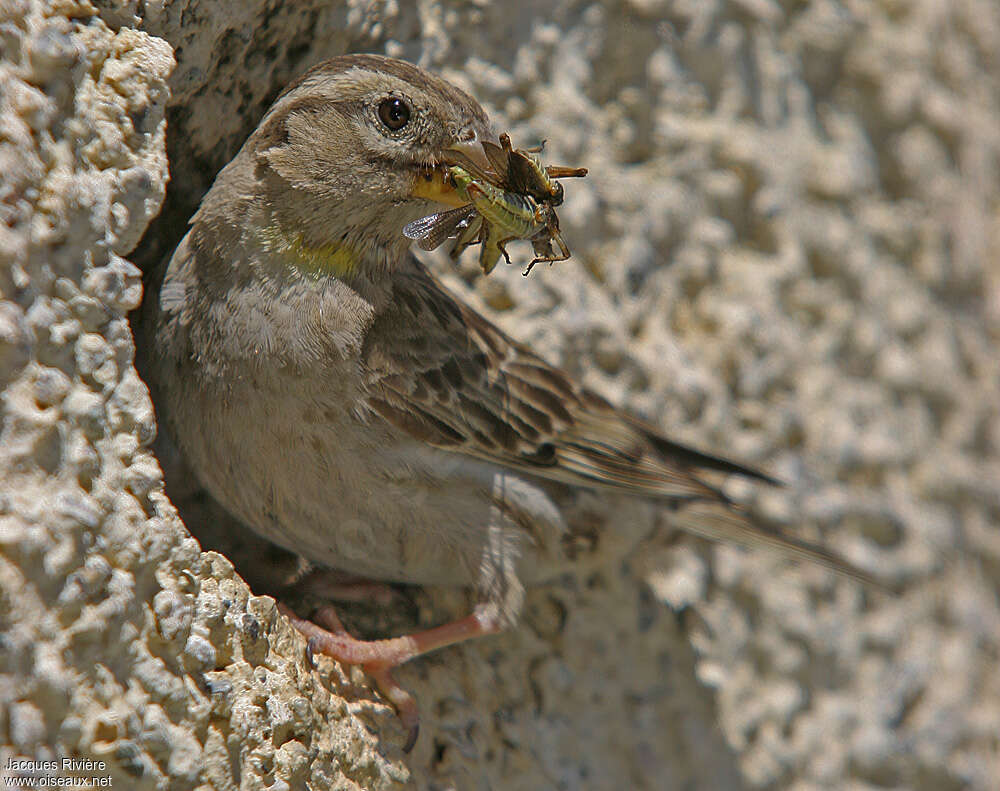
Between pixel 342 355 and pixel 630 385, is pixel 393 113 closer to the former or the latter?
pixel 342 355

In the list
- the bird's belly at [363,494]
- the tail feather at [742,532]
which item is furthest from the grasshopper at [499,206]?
the tail feather at [742,532]

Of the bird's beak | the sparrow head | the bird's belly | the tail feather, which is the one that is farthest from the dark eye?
the tail feather

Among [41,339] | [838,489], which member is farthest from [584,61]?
[41,339]

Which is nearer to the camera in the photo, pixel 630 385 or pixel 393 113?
pixel 393 113

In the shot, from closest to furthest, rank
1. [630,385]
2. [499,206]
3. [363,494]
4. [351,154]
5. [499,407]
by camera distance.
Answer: [499,206] < [351,154] < [363,494] < [499,407] < [630,385]

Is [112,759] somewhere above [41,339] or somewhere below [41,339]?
below

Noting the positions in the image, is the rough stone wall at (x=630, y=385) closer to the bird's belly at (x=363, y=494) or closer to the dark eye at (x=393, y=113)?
the bird's belly at (x=363, y=494)

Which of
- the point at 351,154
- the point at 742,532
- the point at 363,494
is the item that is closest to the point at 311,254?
the point at 351,154

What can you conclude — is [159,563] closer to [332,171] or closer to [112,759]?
[112,759]
